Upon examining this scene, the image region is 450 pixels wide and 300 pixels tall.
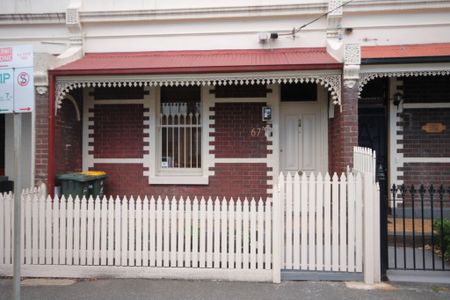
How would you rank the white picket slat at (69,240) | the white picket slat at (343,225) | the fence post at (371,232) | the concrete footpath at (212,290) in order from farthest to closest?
the white picket slat at (69,240), the white picket slat at (343,225), the fence post at (371,232), the concrete footpath at (212,290)

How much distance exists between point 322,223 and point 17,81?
12.4 feet

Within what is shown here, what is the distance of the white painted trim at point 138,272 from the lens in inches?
212

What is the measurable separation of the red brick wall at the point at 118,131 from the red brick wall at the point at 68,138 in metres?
0.38

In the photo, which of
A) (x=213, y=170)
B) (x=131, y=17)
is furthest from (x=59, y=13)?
(x=213, y=170)

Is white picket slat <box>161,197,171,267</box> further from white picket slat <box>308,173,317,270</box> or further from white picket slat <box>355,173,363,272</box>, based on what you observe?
white picket slat <box>355,173,363,272</box>

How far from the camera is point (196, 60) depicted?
8.27 meters

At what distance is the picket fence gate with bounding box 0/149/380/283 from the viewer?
17.7 ft

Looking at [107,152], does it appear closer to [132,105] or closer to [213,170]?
[132,105]

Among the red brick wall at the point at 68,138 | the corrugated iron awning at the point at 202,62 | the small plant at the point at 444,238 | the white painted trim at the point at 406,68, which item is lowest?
the small plant at the point at 444,238

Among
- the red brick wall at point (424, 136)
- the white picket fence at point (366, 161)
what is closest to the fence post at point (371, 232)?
the white picket fence at point (366, 161)

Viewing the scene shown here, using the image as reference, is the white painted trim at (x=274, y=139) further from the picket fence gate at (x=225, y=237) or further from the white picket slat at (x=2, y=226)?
the white picket slat at (x=2, y=226)

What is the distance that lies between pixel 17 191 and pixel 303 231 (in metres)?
3.30

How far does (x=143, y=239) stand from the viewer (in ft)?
18.3

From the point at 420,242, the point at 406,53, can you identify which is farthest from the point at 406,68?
the point at 420,242
